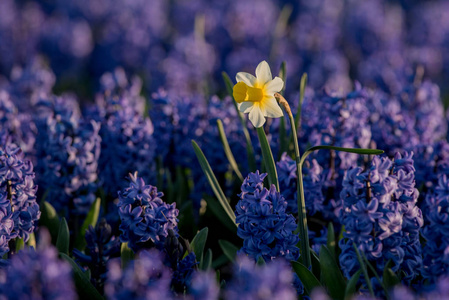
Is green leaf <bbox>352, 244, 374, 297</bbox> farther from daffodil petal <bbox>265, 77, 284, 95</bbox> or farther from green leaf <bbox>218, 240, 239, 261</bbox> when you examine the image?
green leaf <bbox>218, 240, 239, 261</bbox>

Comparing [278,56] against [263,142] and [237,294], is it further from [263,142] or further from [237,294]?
[237,294]

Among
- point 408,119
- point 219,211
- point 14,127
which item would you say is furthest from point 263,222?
point 14,127

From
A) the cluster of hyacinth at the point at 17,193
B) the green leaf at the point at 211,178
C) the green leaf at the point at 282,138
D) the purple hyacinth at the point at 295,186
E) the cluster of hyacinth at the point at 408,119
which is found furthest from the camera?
the cluster of hyacinth at the point at 408,119

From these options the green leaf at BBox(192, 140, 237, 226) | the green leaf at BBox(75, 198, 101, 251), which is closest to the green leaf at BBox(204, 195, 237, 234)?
the green leaf at BBox(192, 140, 237, 226)

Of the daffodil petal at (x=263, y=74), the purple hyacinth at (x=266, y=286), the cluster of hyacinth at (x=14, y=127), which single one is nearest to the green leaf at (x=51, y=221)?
the cluster of hyacinth at (x=14, y=127)

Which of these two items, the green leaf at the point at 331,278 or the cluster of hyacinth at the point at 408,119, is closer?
the green leaf at the point at 331,278

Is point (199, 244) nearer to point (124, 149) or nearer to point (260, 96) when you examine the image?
point (260, 96)

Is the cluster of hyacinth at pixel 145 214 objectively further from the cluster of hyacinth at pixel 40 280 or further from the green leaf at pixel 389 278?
the green leaf at pixel 389 278

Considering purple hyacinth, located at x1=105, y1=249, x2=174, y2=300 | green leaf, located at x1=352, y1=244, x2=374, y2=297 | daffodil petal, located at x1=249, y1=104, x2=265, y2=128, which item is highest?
daffodil petal, located at x1=249, y1=104, x2=265, y2=128

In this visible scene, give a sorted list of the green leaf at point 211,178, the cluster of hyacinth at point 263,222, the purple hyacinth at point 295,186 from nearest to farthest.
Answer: the cluster of hyacinth at point 263,222, the green leaf at point 211,178, the purple hyacinth at point 295,186
